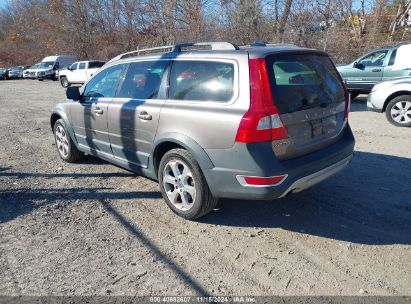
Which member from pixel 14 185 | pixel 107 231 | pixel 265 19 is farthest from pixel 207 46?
pixel 265 19

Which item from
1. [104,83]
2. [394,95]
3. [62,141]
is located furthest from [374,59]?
[62,141]

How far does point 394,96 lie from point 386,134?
1.40m

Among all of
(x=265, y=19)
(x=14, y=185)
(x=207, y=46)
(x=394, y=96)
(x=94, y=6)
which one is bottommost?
(x=14, y=185)

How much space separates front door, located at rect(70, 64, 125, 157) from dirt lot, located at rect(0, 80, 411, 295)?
1.68 ft

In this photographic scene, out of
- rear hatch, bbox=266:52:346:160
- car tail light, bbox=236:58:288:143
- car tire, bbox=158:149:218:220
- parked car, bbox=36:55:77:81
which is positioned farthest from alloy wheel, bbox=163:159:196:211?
parked car, bbox=36:55:77:81

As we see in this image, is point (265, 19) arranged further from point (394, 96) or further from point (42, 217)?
point (42, 217)

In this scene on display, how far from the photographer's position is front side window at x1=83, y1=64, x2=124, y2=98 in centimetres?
454

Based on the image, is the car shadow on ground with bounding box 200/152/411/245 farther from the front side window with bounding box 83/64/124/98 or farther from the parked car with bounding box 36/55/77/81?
the parked car with bounding box 36/55/77/81

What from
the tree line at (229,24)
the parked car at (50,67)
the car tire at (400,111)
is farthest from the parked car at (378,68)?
the parked car at (50,67)

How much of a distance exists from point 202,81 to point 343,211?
2083 mm

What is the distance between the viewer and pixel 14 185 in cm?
485

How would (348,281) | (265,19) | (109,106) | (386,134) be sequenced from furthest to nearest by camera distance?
(265,19) < (386,134) < (109,106) < (348,281)

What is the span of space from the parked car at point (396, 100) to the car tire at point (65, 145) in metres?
6.63

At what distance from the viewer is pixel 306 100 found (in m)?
3.31
